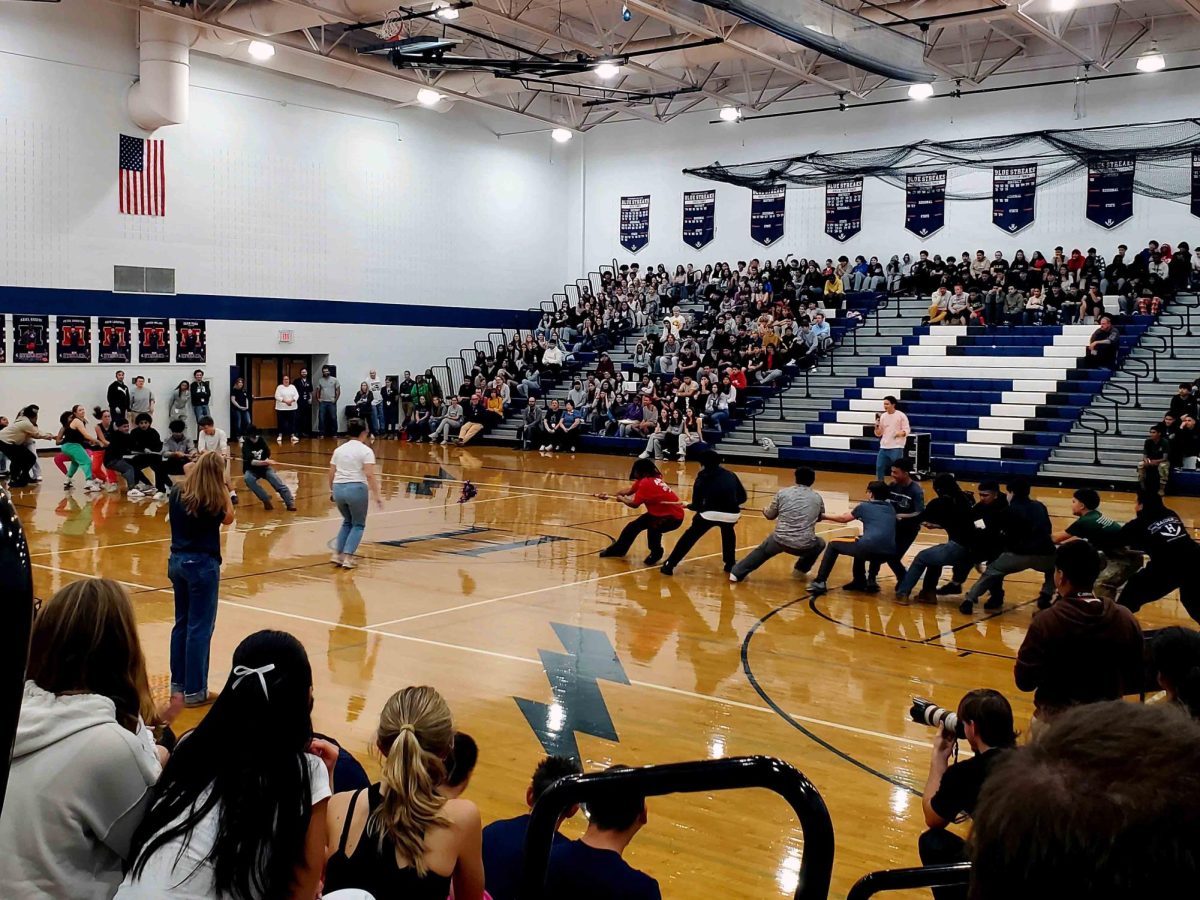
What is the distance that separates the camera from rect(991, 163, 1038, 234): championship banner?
27328 mm

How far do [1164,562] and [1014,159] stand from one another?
21.0 metres

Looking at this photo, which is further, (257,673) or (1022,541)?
(1022,541)

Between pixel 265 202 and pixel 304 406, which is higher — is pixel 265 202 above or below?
above

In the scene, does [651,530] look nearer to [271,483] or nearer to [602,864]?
[271,483]

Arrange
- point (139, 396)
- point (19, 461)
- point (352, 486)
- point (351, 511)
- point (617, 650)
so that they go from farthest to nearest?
point (139, 396)
point (19, 461)
point (351, 511)
point (352, 486)
point (617, 650)

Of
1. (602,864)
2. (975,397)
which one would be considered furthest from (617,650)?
(975,397)

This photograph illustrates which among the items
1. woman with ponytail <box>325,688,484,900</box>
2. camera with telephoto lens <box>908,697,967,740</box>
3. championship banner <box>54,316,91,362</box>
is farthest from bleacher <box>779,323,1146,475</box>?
woman with ponytail <box>325,688,484,900</box>

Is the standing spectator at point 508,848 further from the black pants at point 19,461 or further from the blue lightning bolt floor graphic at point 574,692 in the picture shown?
the black pants at point 19,461

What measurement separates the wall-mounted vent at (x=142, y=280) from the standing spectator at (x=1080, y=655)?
2340 centimetres

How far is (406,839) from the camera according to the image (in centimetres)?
290

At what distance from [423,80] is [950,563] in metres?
21.4

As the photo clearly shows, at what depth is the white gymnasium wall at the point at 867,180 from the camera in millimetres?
26281

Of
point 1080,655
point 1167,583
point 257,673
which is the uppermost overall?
point 257,673

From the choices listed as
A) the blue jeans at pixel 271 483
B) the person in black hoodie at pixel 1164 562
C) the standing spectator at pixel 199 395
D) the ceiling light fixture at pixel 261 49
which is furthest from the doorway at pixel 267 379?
the person in black hoodie at pixel 1164 562
